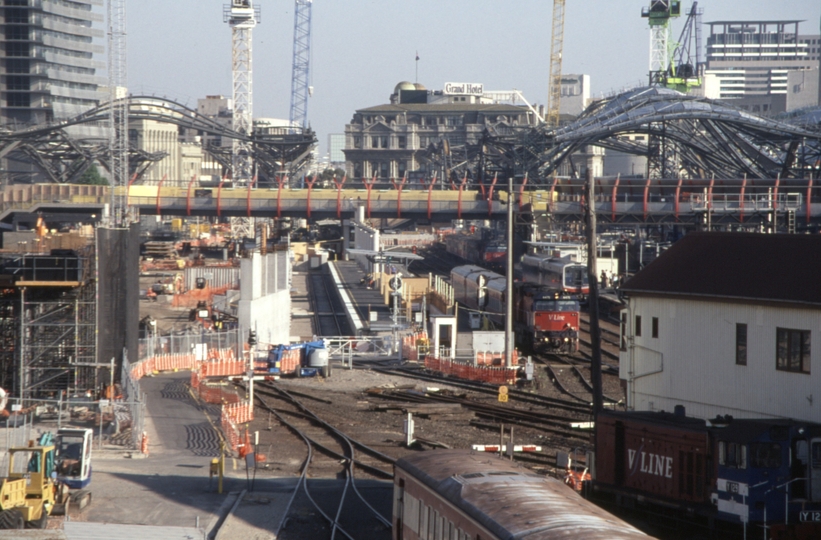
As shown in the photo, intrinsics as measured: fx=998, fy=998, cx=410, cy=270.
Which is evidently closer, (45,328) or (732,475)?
(732,475)

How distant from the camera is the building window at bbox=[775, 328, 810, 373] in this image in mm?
18922

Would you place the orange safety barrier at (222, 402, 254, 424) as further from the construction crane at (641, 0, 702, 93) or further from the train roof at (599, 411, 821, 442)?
the construction crane at (641, 0, 702, 93)

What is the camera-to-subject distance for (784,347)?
19.4 m

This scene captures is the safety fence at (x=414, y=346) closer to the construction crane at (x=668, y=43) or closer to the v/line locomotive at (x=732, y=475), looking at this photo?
the v/line locomotive at (x=732, y=475)

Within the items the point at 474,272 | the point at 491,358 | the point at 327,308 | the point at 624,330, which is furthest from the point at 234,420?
the point at 327,308

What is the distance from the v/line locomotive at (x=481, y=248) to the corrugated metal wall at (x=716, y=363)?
53830 mm

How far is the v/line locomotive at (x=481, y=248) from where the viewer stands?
7906 cm

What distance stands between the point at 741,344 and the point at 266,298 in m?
23.4

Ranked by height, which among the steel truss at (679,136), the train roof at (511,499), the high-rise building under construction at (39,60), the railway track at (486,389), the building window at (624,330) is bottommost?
the railway track at (486,389)

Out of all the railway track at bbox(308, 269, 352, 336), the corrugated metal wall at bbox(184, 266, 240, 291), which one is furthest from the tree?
the corrugated metal wall at bbox(184, 266, 240, 291)

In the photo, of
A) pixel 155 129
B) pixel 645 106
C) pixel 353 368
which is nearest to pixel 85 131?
pixel 155 129

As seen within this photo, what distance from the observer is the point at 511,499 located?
1109 cm

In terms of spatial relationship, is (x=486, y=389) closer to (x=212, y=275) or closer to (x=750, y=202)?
(x=750, y=202)

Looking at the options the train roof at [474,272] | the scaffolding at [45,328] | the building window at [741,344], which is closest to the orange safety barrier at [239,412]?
the scaffolding at [45,328]
